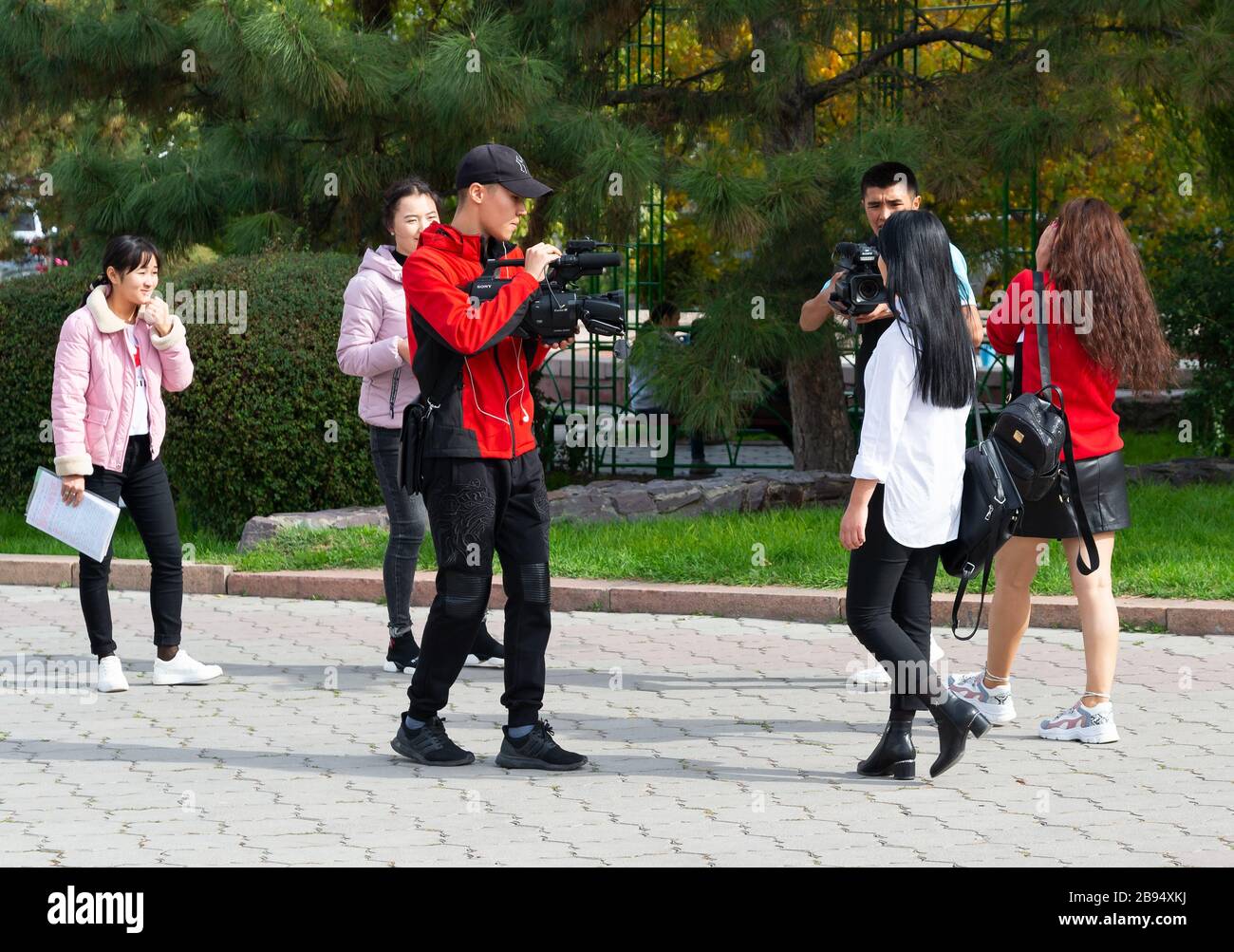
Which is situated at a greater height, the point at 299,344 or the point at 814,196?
the point at 814,196

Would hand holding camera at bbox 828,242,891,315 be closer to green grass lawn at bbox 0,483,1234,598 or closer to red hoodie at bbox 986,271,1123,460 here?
red hoodie at bbox 986,271,1123,460

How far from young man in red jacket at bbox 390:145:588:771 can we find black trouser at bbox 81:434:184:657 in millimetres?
1834

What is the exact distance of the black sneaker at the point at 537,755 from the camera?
17.9ft

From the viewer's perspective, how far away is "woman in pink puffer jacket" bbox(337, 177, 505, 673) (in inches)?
273

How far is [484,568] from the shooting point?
537 cm

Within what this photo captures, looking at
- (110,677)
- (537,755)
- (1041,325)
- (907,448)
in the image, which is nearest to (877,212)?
(1041,325)

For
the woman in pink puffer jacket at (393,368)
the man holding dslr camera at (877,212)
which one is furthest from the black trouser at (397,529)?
the man holding dslr camera at (877,212)

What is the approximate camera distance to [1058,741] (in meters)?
5.77

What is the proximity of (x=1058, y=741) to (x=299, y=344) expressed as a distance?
18.7ft

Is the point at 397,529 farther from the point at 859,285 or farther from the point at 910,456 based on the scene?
Answer: the point at 910,456

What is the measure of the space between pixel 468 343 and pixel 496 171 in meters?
0.56

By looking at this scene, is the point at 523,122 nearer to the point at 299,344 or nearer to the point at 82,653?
the point at 299,344

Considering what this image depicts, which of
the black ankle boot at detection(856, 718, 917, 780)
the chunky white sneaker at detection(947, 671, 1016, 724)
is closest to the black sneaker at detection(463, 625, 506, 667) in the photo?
the chunky white sneaker at detection(947, 671, 1016, 724)
